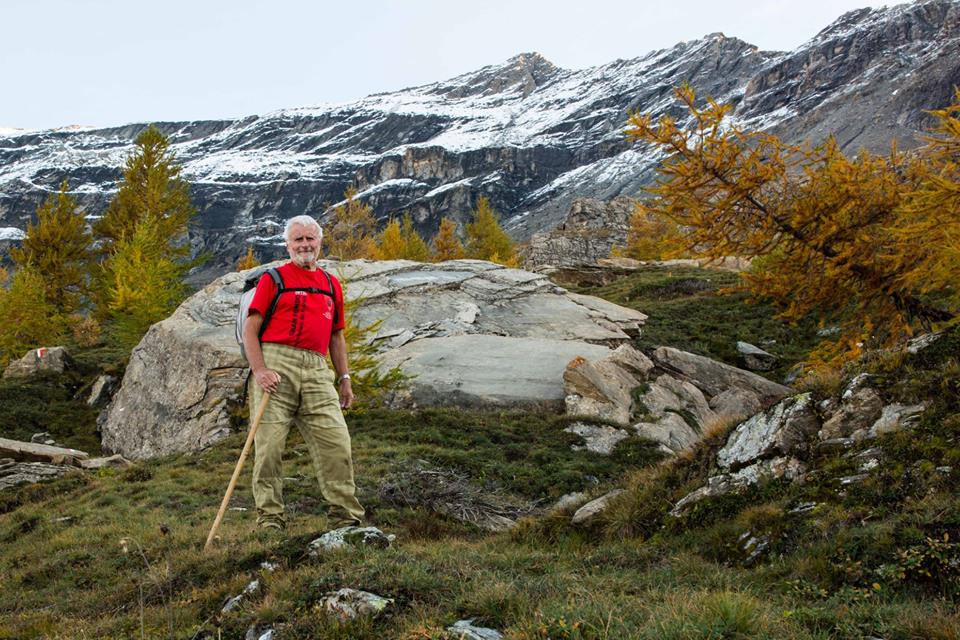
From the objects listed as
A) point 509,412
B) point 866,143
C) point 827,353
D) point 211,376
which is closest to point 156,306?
point 211,376

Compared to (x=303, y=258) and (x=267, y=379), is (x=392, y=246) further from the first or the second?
(x=267, y=379)

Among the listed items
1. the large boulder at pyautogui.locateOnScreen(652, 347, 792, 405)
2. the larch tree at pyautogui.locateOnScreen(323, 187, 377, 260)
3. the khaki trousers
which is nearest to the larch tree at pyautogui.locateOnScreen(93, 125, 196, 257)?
the larch tree at pyautogui.locateOnScreen(323, 187, 377, 260)

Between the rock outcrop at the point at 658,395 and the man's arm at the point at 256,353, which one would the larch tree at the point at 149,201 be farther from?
the man's arm at the point at 256,353

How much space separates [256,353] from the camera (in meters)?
6.28

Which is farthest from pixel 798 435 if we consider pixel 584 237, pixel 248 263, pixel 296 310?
pixel 584 237

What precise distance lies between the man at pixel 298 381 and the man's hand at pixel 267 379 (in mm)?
30

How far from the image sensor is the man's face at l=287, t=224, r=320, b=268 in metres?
6.43

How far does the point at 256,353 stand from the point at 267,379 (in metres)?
0.35

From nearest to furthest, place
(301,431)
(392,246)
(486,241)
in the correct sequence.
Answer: (301,431), (392,246), (486,241)

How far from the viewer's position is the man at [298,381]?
6.36 metres

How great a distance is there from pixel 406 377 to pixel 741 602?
1400 cm

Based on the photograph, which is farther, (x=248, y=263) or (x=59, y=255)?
(x=248, y=263)

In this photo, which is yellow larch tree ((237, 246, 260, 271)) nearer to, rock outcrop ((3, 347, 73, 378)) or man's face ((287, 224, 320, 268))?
rock outcrop ((3, 347, 73, 378))

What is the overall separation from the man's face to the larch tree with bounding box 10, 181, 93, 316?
34.0m
